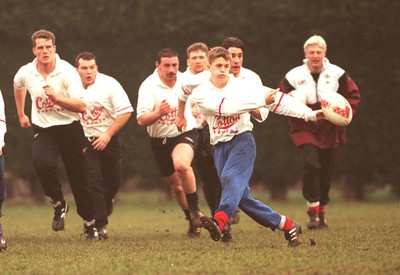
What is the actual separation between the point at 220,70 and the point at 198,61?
239 cm

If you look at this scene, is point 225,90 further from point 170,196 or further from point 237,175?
point 170,196

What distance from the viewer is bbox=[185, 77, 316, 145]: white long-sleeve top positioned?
8.98 m

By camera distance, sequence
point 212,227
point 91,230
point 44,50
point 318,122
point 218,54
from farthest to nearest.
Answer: point 318,122 → point 91,230 → point 44,50 → point 218,54 → point 212,227

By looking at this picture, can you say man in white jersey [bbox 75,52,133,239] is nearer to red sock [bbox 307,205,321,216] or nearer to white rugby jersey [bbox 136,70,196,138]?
white rugby jersey [bbox 136,70,196,138]

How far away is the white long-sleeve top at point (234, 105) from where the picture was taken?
8.98 metres

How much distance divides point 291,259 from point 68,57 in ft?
34.6

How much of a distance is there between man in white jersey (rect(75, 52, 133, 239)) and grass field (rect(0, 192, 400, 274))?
21.2 inches

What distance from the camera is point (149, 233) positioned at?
12.2 metres

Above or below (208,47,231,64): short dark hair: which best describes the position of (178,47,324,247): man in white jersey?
below

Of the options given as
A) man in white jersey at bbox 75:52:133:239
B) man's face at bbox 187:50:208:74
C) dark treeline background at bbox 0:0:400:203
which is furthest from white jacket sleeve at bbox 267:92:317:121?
dark treeline background at bbox 0:0:400:203

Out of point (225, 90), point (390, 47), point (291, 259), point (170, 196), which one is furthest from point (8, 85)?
point (291, 259)

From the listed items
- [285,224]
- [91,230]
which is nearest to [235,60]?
[285,224]

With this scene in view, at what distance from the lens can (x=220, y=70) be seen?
9250 mm

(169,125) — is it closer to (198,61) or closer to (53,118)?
(198,61)
